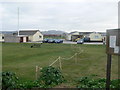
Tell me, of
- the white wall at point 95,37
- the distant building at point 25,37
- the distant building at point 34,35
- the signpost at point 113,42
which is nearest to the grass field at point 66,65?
the signpost at point 113,42

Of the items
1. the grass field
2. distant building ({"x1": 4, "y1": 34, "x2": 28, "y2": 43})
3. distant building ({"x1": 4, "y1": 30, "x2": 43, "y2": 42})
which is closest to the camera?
the grass field

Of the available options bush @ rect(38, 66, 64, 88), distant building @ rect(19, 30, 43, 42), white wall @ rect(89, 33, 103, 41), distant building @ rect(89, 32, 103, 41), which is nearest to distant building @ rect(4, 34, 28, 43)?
distant building @ rect(19, 30, 43, 42)

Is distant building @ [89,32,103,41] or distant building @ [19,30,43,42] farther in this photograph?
distant building @ [19,30,43,42]

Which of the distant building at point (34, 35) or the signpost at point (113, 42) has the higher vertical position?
the distant building at point (34, 35)

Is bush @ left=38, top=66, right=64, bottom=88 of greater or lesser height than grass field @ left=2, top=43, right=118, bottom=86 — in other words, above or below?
above

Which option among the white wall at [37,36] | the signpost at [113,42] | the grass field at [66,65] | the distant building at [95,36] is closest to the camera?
the signpost at [113,42]

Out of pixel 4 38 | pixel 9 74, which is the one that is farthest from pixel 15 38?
pixel 9 74

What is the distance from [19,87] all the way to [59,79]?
114cm

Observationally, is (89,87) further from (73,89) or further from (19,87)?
(19,87)

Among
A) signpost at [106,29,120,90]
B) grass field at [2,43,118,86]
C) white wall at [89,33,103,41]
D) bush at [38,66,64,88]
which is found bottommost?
grass field at [2,43,118,86]

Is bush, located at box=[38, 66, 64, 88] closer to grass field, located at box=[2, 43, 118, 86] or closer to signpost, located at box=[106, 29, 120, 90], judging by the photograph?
grass field, located at box=[2, 43, 118, 86]

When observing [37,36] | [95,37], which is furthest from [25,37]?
[95,37]

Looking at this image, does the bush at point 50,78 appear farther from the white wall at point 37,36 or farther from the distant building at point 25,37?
the white wall at point 37,36

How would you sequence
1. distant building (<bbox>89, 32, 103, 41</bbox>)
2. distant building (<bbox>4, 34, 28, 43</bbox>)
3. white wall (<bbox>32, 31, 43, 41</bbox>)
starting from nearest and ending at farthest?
distant building (<bbox>4, 34, 28, 43</bbox>), distant building (<bbox>89, 32, 103, 41</bbox>), white wall (<bbox>32, 31, 43, 41</bbox>)
